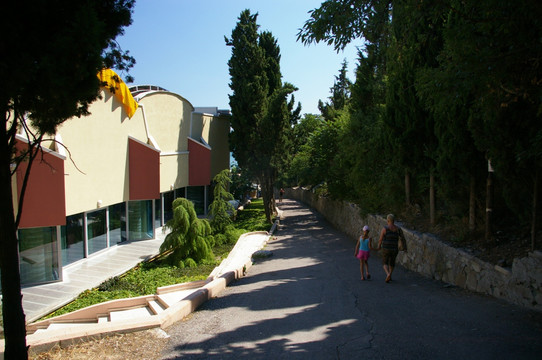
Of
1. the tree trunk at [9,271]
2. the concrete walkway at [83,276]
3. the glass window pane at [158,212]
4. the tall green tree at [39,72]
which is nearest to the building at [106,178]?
the glass window pane at [158,212]

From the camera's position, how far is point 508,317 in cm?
589

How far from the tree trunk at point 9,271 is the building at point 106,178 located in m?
3.71

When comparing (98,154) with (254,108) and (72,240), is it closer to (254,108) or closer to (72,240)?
(72,240)

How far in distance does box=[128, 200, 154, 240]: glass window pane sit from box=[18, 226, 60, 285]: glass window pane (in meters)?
6.09

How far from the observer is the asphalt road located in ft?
16.3

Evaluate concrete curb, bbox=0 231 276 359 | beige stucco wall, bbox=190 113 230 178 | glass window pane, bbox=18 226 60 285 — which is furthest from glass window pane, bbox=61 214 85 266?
beige stucco wall, bbox=190 113 230 178

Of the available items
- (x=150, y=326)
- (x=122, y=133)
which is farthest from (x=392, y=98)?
(x=122, y=133)

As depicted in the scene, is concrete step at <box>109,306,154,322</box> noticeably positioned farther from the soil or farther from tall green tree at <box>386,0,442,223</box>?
tall green tree at <box>386,0,442,223</box>

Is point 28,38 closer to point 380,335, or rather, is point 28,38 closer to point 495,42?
point 380,335

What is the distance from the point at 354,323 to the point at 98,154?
1327 cm

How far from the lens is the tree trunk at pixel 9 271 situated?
15.5 ft

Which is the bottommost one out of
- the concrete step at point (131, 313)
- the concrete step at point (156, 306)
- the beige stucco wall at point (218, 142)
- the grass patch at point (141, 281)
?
→ the grass patch at point (141, 281)

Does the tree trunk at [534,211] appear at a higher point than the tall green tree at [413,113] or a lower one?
lower

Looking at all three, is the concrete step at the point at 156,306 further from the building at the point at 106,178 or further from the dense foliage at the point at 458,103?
the dense foliage at the point at 458,103
